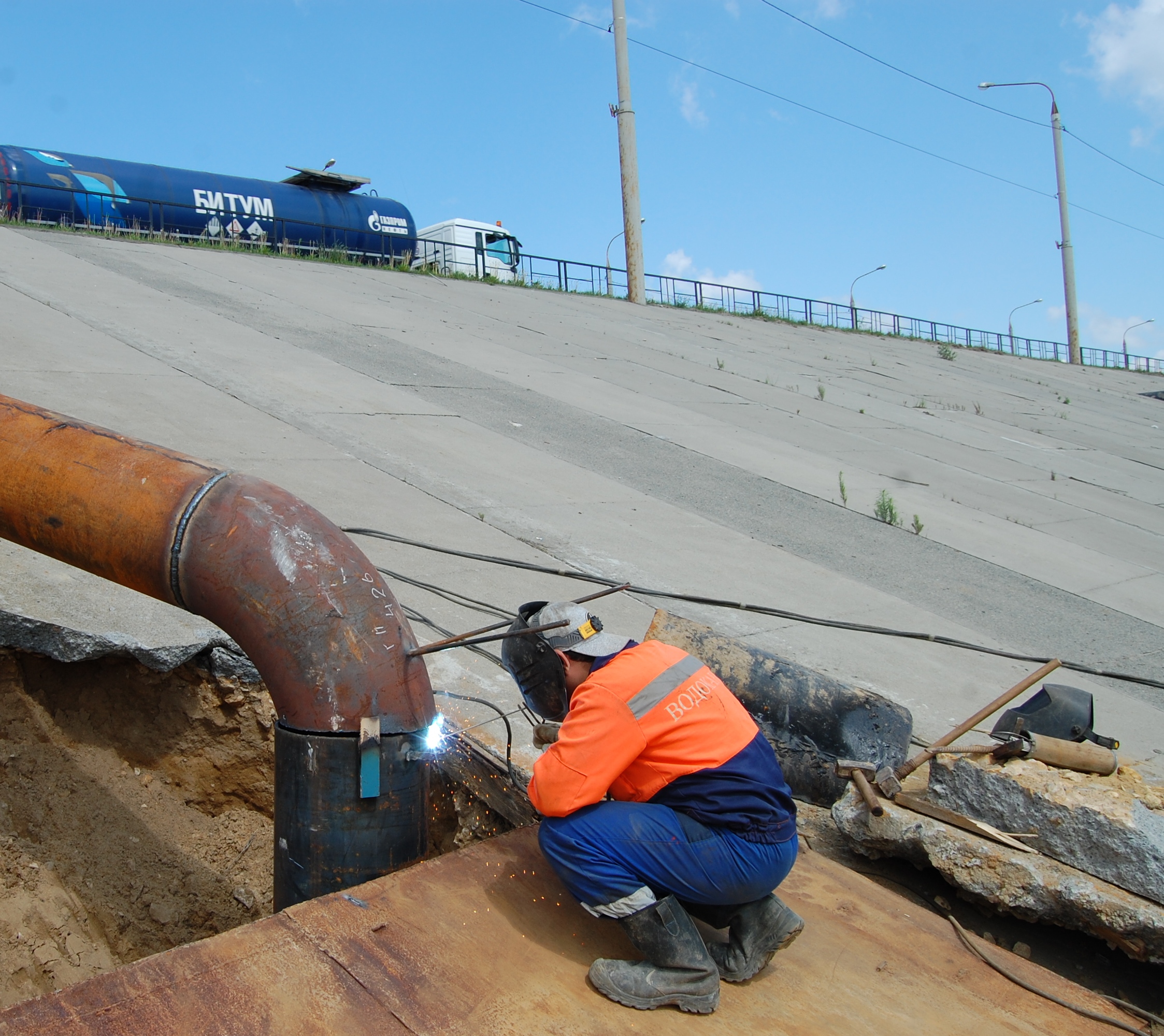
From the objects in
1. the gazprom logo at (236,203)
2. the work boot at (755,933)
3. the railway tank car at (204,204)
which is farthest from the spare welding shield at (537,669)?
the gazprom logo at (236,203)

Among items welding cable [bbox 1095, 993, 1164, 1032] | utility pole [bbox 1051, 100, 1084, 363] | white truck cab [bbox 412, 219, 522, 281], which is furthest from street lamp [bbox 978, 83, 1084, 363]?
A: welding cable [bbox 1095, 993, 1164, 1032]

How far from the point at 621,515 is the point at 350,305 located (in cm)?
856

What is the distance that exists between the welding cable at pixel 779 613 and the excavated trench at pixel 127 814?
1.71m

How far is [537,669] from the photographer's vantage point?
9.29 feet

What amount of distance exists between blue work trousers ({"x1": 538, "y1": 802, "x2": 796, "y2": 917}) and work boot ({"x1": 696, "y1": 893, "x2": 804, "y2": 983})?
0.49 ft

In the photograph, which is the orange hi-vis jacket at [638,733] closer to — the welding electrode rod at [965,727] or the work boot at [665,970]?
the work boot at [665,970]

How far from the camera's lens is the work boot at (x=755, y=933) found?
2725 millimetres

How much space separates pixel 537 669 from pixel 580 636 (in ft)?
0.71

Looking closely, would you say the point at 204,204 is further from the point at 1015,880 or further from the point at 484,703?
the point at 1015,880

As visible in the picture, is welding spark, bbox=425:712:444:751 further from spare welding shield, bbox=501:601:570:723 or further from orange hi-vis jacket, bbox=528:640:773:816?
orange hi-vis jacket, bbox=528:640:773:816

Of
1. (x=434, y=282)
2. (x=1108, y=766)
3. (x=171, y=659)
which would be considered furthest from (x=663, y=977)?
(x=434, y=282)

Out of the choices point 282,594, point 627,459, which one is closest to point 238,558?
point 282,594

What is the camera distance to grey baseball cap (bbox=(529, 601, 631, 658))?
8.86 ft

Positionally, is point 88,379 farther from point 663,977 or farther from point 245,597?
point 663,977
